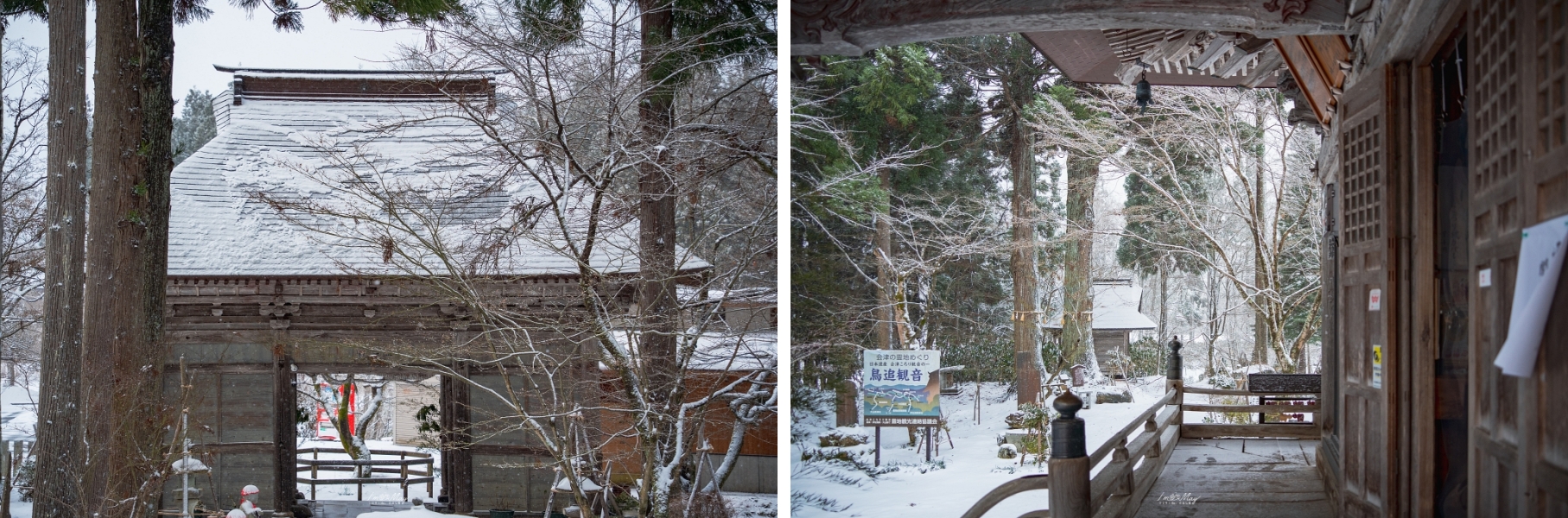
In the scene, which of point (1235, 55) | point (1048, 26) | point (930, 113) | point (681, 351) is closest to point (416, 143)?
point (681, 351)

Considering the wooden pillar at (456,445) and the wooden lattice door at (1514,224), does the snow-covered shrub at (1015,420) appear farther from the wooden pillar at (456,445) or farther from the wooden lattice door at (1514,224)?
the wooden pillar at (456,445)

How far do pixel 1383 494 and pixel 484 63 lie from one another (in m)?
3.04

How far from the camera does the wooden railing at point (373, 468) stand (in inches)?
159

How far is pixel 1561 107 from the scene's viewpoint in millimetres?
1383

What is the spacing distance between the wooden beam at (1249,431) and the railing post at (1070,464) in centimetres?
118

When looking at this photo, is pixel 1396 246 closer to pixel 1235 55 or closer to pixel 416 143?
pixel 1235 55

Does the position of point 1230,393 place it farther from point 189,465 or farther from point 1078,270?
point 189,465

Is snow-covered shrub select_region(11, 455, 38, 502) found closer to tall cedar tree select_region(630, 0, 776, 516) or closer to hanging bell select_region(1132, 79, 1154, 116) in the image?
tall cedar tree select_region(630, 0, 776, 516)

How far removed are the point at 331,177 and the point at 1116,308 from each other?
2.98 m

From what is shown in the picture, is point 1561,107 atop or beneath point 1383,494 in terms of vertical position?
atop

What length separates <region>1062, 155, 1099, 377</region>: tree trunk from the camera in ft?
12.3

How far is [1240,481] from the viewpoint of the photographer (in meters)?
3.38

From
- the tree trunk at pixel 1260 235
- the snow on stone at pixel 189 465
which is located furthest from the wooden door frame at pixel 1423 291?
the snow on stone at pixel 189 465

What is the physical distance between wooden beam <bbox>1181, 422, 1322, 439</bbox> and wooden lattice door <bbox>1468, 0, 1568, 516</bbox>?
2030 millimetres
